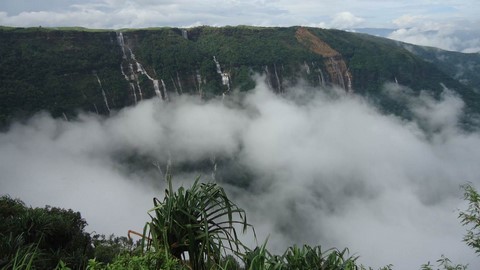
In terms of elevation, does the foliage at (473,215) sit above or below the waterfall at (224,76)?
A: above

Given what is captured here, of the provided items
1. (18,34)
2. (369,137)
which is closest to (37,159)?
(18,34)

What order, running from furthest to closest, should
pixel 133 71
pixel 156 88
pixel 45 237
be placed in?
pixel 156 88 < pixel 133 71 < pixel 45 237

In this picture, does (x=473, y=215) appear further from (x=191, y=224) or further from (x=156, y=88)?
(x=156, y=88)

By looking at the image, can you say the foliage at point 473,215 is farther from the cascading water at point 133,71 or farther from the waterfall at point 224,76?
the waterfall at point 224,76

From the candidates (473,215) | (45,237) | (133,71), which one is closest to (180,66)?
(133,71)

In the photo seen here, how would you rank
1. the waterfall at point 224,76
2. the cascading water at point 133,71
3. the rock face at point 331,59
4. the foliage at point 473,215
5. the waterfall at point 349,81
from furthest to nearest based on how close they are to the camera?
the waterfall at point 349,81, the rock face at point 331,59, the waterfall at point 224,76, the cascading water at point 133,71, the foliage at point 473,215

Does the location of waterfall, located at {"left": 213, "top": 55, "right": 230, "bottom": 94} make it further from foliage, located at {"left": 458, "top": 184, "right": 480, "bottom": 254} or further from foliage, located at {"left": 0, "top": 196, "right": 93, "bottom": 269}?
foliage, located at {"left": 458, "top": 184, "right": 480, "bottom": 254}

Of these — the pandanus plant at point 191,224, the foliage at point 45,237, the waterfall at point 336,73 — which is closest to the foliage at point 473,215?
the pandanus plant at point 191,224

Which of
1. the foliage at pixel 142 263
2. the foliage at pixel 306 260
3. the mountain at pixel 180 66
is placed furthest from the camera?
the mountain at pixel 180 66

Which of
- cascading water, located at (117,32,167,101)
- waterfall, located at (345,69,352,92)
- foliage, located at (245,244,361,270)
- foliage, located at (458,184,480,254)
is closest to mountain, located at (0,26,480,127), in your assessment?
waterfall, located at (345,69,352,92)

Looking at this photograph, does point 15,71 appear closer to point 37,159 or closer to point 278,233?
point 37,159
